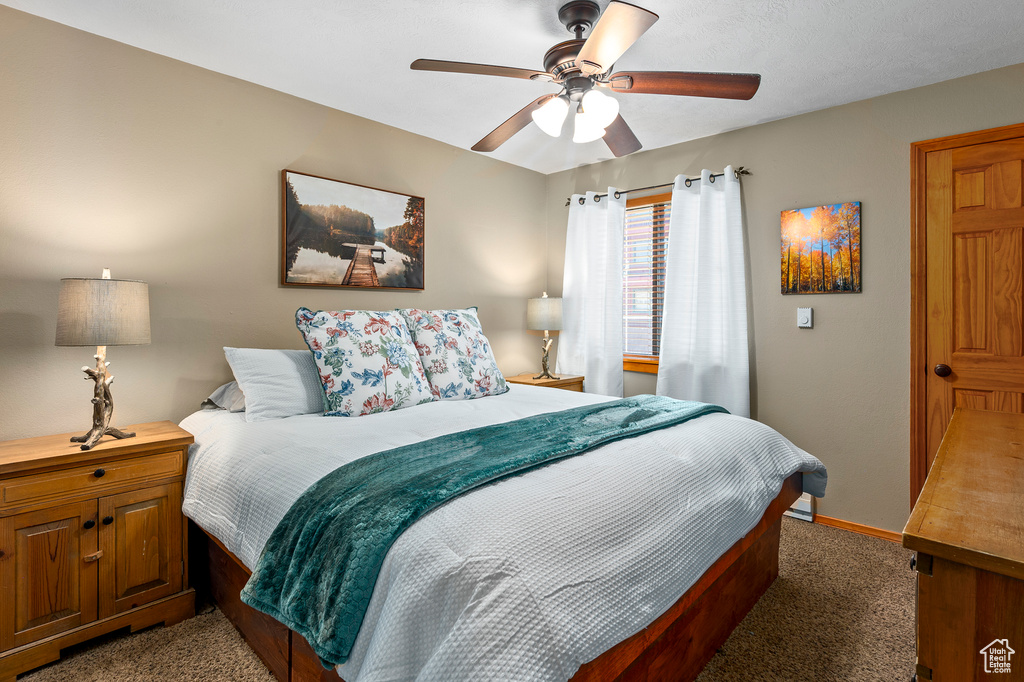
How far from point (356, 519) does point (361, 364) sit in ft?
4.07

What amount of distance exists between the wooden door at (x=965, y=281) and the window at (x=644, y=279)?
1.47m

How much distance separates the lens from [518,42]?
2236 millimetres

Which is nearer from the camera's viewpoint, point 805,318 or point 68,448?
point 68,448

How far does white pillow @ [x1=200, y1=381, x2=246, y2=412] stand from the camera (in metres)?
2.35

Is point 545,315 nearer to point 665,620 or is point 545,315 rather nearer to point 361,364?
point 361,364

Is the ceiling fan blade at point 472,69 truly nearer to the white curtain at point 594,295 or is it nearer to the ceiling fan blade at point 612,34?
the ceiling fan blade at point 612,34

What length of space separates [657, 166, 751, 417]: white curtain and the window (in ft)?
0.76

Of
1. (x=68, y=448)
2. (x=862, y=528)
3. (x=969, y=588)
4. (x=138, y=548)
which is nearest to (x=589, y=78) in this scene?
(x=969, y=588)

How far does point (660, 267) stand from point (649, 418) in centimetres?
196

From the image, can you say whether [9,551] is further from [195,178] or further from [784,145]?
[784,145]

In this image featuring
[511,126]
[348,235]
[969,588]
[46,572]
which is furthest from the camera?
[348,235]

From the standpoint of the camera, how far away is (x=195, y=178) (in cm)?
249

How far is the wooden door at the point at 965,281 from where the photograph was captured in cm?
246

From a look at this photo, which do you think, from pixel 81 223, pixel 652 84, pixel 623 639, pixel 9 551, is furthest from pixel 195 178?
pixel 623 639
